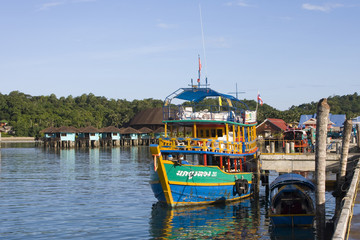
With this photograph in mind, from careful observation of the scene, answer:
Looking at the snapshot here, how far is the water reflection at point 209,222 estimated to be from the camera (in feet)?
74.0

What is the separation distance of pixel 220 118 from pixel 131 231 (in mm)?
9954

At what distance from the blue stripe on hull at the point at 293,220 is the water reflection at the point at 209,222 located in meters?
1.03

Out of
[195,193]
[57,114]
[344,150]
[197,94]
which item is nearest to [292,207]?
[344,150]

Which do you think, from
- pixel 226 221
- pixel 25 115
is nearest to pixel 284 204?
pixel 226 221

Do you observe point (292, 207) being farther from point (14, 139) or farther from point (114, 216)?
point (14, 139)

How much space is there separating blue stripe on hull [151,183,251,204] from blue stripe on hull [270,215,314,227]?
632 centimetres

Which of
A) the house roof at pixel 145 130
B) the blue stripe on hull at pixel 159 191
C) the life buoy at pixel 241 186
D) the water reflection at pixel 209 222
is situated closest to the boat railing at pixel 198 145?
the life buoy at pixel 241 186

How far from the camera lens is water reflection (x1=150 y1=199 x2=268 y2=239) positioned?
74.0ft

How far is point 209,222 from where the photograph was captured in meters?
24.7

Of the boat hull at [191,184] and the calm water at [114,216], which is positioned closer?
the calm water at [114,216]

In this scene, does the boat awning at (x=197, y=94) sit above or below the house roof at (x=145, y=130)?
above

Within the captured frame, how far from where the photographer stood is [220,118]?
29406mm

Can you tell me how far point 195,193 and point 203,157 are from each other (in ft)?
8.71

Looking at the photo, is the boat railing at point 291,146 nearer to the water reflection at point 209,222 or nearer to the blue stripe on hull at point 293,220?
the water reflection at point 209,222
